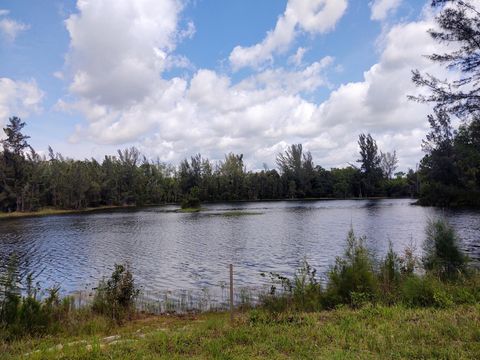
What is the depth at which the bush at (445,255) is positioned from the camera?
1150cm

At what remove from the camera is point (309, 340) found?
6535mm

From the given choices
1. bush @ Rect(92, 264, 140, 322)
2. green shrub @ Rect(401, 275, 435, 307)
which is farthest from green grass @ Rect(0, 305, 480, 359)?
bush @ Rect(92, 264, 140, 322)

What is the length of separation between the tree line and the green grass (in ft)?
294

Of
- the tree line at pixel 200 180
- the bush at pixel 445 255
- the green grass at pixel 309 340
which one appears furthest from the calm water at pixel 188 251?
the tree line at pixel 200 180

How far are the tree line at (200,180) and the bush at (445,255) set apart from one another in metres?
89.1

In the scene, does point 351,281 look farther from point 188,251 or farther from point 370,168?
point 370,168

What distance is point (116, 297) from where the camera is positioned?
11109 mm

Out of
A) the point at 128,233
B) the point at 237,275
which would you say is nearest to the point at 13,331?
the point at 237,275

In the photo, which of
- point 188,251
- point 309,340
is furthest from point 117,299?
point 188,251

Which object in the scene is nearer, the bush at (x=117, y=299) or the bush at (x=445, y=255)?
the bush at (x=117, y=299)

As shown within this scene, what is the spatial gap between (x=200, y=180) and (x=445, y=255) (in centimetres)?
11642

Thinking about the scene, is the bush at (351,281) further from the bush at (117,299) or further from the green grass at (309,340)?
A: the bush at (117,299)

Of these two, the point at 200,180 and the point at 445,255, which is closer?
the point at 445,255

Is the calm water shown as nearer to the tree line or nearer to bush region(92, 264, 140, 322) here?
bush region(92, 264, 140, 322)
